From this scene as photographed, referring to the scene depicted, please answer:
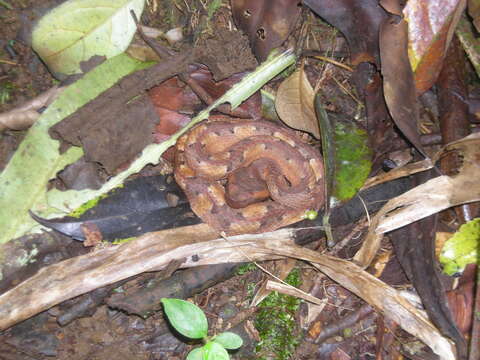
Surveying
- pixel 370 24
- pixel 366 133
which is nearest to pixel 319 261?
pixel 366 133

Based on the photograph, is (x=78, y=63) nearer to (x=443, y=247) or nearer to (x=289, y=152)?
(x=289, y=152)

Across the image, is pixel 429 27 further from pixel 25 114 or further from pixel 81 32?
pixel 25 114

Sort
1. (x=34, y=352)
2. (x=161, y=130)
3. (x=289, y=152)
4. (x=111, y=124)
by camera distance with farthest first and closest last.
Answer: (x=289, y=152)
(x=161, y=130)
(x=111, y=124)
(x=34, y=352)

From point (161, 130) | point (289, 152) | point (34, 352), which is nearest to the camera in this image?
point (34, 352)

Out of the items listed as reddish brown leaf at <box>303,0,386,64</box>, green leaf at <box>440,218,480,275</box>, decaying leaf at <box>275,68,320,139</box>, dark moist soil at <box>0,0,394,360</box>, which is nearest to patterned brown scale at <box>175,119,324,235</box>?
decaying leaf at <box>275,68,320,139</box>

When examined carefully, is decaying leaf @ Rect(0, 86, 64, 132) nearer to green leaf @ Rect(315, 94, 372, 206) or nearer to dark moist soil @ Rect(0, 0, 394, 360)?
dark moist soil @ Rect(0, 0, 394, 360)

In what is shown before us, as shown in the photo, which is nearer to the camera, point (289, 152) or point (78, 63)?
point (78, 63)

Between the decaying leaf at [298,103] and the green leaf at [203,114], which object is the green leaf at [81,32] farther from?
the decaying leaf at [298,103]
